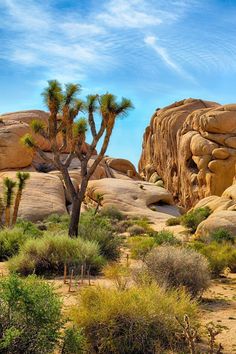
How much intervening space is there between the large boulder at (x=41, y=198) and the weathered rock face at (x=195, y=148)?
14.7 m

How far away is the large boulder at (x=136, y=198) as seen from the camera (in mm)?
38219

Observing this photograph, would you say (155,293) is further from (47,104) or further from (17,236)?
(47,104)

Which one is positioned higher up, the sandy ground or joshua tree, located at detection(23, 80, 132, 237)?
joshua tree, located at detection(23, 80, 132, 237)

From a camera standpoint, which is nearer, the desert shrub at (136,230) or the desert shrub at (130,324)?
the desert shrub at (130,324)

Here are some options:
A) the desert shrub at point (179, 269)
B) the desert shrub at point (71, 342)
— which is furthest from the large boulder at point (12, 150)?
the desert shrub at point (71, 342)

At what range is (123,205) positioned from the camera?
3881cm

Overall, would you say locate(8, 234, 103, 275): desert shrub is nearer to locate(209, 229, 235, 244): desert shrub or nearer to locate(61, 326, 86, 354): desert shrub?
locate(61, 326, 86, 354): desert shrub

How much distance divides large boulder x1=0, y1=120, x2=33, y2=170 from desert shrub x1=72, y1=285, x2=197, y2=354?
35.8 m

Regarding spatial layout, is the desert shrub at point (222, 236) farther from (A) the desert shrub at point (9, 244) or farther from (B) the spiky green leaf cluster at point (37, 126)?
(B) the spiky green leaf cluster at point (37, 126)

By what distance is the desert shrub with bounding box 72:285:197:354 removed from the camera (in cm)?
605

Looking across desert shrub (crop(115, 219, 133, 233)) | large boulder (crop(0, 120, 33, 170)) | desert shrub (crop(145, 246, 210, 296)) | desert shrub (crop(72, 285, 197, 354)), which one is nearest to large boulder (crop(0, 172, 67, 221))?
large boulder (crop(0, 120, 33, 170))

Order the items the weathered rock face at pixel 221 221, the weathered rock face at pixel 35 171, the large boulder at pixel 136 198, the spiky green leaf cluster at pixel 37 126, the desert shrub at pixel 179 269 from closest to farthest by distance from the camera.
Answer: the desert shrub at pixel 179 269
the spiky green leaf cluster at pixel 37 126
the weathered rock face at pixel 221 221
the weathered rock face at pixel 35 171
the large boulder at pixel 136 198

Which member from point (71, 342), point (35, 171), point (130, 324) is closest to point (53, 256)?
point (130, 324)

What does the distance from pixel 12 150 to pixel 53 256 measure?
30165mm
